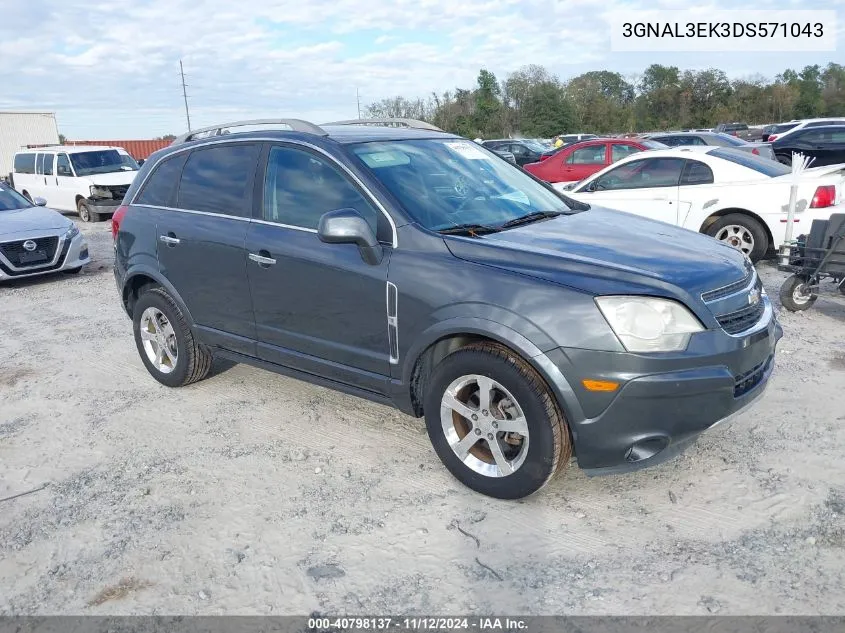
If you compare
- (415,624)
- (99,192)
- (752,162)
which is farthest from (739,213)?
(99,192)

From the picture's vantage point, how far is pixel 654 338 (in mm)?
3168

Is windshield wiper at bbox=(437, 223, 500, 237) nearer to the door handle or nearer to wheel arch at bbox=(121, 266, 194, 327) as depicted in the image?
the door handle

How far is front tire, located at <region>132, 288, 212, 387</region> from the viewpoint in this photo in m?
5.20

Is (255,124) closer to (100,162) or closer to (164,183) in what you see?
(164,183)

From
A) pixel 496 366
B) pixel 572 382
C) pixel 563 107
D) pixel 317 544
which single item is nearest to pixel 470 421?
pixel 496 366

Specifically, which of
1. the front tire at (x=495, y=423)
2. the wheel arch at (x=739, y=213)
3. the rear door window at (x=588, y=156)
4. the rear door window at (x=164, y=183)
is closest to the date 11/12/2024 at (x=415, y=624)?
the front tire at (x=495, y=423)

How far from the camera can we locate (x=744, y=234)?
8547 millimetres

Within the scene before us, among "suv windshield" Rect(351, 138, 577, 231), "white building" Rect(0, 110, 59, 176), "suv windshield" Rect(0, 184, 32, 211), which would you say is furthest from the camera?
"white building" Rect(0, 110, 59, 176)

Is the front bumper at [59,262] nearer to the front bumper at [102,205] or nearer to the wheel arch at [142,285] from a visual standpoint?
the wheel arch at [142,285]

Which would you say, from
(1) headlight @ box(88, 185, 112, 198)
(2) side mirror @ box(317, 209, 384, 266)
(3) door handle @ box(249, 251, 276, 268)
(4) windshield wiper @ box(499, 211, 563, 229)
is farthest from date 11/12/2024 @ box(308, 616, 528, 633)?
(1) headlight @ box(88, 185, 112, 198)

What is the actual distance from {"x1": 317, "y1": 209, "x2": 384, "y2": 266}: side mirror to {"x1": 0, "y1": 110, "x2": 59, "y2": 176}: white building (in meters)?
42.2

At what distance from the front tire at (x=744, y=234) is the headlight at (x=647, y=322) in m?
5.78

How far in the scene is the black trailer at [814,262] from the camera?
6.33 meters

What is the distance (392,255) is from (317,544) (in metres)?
1.49
